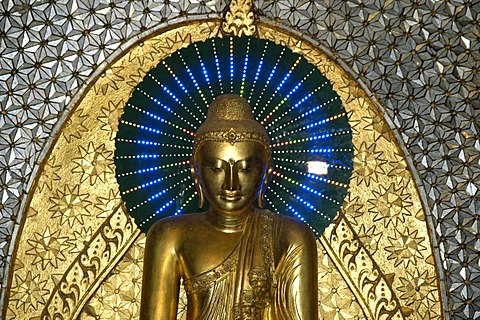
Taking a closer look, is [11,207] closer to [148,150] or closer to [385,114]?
[148,150]

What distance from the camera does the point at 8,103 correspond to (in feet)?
19.6

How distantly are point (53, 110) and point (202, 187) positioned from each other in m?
1.02

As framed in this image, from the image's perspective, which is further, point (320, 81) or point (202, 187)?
point (320, 81)

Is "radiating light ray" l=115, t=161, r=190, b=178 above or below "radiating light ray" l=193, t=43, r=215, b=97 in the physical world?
below

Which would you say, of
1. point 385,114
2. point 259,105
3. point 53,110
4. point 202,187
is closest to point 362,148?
point 385,114

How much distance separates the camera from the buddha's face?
5363 mm

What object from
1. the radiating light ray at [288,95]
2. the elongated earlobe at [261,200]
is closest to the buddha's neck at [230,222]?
the elongated earlobe at [261,200]

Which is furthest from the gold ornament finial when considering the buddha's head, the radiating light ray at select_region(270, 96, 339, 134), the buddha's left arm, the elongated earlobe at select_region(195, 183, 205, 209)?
the buddha's left arm

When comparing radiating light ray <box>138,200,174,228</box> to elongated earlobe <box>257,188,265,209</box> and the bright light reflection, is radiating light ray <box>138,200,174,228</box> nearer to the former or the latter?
elongated earlobe <box>257,188,265,209</box>

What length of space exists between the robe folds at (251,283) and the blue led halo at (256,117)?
1.78ft

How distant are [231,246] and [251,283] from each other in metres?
0.24

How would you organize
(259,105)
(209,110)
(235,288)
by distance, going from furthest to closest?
(259,105) → (209,110) → (235,288)

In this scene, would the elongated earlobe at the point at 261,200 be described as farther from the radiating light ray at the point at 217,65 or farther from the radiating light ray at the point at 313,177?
the radiating light ray at the point at 217,65

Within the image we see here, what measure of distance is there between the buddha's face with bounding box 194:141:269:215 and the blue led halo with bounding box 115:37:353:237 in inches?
17.3
